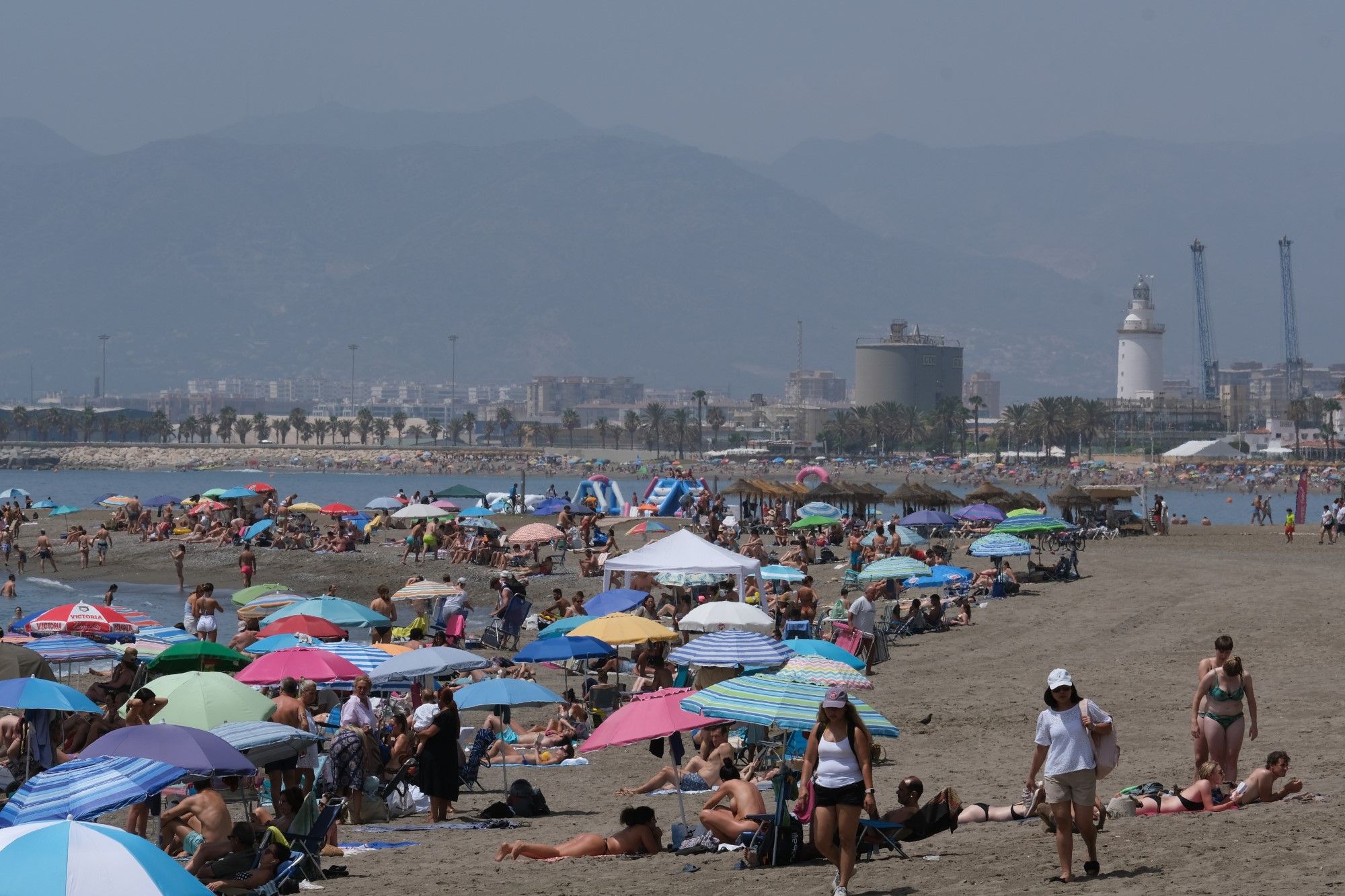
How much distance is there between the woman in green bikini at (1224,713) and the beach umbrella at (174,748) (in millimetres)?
6071

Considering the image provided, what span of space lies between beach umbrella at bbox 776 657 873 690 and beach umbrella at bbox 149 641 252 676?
5.88 metres

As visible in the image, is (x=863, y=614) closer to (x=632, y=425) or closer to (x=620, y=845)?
(x=620, y=845)

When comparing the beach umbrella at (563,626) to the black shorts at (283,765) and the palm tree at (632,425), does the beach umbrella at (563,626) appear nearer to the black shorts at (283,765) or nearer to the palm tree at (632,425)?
the black shorts at (283,765)

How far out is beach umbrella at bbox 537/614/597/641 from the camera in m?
18.5

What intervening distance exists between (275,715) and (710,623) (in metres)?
7.48

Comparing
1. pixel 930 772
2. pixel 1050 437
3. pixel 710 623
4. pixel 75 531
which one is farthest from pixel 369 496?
pixel 930 772

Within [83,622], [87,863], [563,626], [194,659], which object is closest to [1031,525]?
[563,626]

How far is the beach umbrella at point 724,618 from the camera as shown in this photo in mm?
18781

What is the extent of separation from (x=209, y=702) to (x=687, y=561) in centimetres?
1006

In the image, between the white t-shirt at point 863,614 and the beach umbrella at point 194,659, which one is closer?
the beach umbrella at point 194,659

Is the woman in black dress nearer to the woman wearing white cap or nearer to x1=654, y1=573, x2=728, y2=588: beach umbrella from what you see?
the woman wearing white cap

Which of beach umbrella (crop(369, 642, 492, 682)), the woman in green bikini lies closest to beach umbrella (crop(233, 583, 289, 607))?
beach umbrella (crop(369, 642, 492, 682))

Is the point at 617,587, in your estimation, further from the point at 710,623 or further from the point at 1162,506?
the point at 1162,506

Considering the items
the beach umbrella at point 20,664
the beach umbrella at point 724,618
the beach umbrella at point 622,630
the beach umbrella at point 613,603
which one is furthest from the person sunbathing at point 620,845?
the beach umbrella at point 613,603
